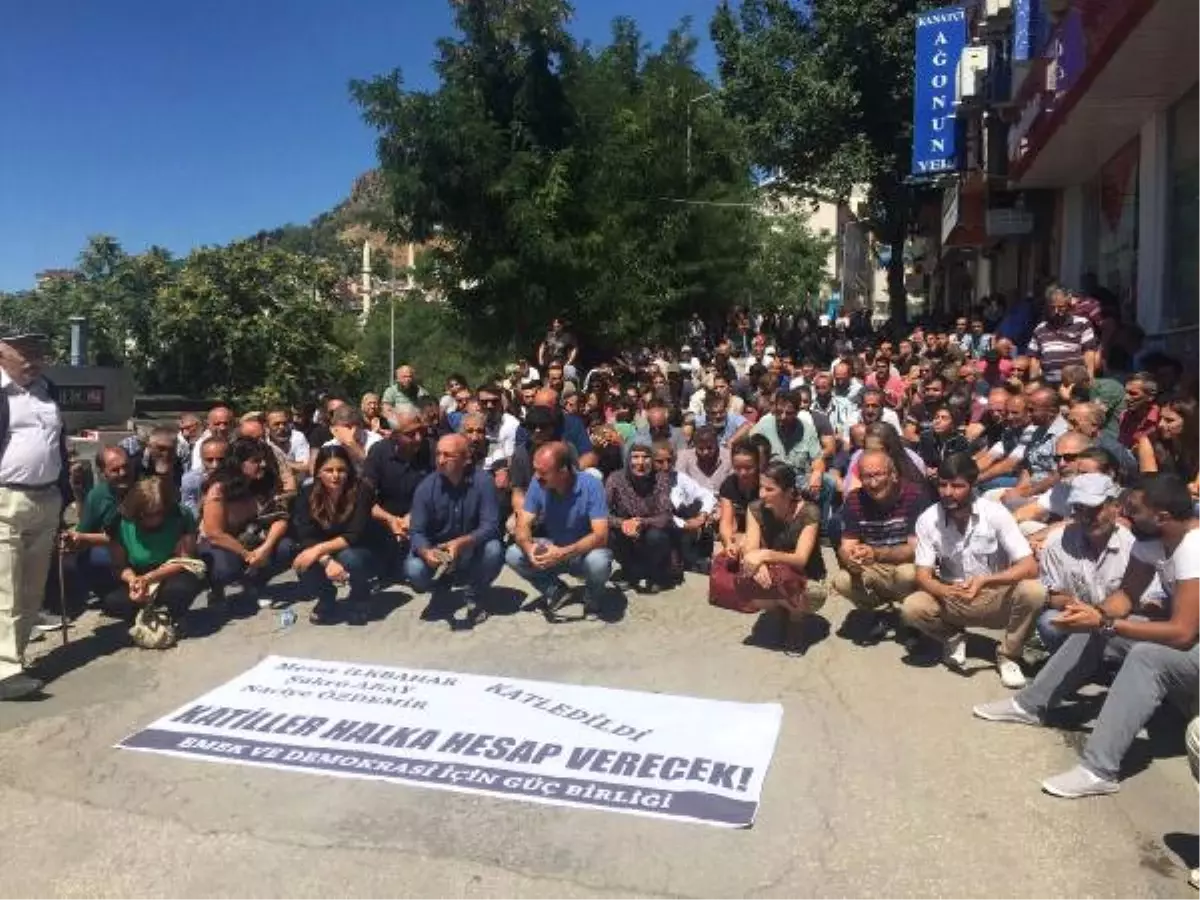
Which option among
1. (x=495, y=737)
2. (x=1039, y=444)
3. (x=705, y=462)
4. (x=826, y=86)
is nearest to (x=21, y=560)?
(x=495, y=737)

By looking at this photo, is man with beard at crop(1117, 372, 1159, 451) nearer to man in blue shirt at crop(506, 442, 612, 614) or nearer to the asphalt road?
the asphalt road

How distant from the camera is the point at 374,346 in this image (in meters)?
44.8

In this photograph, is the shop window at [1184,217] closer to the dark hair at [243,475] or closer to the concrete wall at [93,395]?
the dark hair at [243,475]

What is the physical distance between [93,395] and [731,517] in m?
6.43

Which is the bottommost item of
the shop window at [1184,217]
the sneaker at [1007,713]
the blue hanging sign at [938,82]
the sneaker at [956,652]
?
the sneaker at [1007,713]

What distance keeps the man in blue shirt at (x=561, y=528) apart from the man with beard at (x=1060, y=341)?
209 inches

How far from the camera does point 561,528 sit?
677cm

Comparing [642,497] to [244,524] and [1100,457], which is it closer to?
[244,524]

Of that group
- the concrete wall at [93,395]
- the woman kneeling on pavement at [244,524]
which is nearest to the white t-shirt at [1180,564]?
the woman kneeling on pavement at [244,524]

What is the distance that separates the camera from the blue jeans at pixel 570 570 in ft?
21.7

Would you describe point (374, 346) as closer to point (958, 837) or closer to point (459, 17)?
point (459, 17)

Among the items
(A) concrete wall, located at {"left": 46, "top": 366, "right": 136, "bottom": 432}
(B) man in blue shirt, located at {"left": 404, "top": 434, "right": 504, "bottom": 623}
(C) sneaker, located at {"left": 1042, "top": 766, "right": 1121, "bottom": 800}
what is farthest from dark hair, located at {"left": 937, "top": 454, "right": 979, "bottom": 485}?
(A) concrete wall, located at {"left": 46, "top": 366, "right": 136, "bottom": 432}

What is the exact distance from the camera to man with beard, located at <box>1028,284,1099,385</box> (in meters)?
9.88

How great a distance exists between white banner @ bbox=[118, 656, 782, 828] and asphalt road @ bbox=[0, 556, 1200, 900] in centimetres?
12
